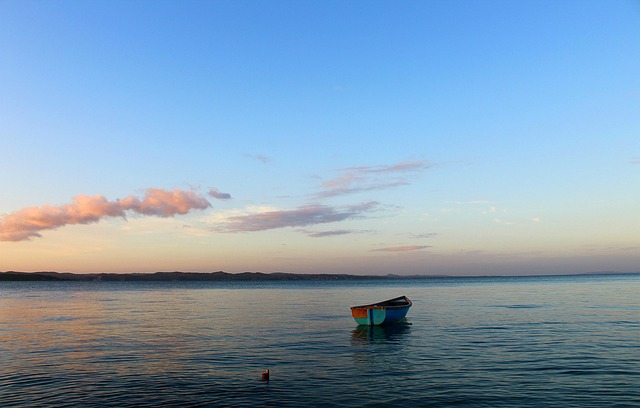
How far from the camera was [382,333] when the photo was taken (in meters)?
40.0

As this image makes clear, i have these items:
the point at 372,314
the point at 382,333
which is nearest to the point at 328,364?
the point at 382,333

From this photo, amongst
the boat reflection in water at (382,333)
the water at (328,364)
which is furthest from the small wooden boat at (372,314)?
the water at (328,364)

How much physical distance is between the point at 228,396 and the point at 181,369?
21.6 ft

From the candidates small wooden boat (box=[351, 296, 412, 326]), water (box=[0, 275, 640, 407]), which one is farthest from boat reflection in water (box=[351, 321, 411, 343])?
small wooden boat (box=[351, 296, 412, 326])

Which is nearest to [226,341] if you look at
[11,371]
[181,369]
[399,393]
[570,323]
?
[181,369]

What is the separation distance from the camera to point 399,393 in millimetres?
19844

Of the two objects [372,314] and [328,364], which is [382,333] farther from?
[328,364]

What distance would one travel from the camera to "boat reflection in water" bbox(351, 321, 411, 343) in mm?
36438

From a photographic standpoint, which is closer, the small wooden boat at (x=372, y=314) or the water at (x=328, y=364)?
the water at (x=328, y=364)

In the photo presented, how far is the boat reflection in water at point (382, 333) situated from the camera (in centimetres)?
3644

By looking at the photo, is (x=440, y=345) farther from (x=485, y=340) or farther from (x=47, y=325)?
(x=47, y=325)

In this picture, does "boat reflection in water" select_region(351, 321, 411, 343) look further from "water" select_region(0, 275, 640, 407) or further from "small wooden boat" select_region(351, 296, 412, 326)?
"small wooden boat" select_region(351, 296, 412, 326)

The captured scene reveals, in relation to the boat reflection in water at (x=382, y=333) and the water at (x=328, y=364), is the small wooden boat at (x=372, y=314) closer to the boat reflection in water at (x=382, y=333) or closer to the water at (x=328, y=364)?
the boat reflection in water at (x=382, y=333)

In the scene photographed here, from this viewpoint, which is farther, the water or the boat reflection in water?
the boat reflection in water
